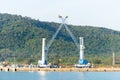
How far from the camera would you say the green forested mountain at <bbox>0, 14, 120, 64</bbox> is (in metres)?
164

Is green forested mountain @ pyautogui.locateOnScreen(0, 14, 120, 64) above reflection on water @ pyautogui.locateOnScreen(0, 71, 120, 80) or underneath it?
above

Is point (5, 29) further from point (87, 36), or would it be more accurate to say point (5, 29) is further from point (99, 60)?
point (99, 60)

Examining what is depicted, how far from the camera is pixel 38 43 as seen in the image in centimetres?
17550

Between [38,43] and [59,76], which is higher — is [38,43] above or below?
above

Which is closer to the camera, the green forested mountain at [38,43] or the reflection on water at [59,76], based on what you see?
the reflection on water at [59,76]

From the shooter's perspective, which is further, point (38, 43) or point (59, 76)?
point (38, 43)

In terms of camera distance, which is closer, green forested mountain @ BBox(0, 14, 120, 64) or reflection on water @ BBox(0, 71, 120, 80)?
reflection on water @ BBox(0, 71, 120, 80)

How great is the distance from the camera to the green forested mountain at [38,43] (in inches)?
6462

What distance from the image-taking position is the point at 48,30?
629 ft

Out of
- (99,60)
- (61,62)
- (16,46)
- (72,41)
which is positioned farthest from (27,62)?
(72,41)

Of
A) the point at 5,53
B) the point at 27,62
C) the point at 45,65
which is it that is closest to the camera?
the point at 45,65

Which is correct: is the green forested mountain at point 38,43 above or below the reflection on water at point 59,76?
above

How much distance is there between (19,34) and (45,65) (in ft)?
170

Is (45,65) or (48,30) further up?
(48,30)
